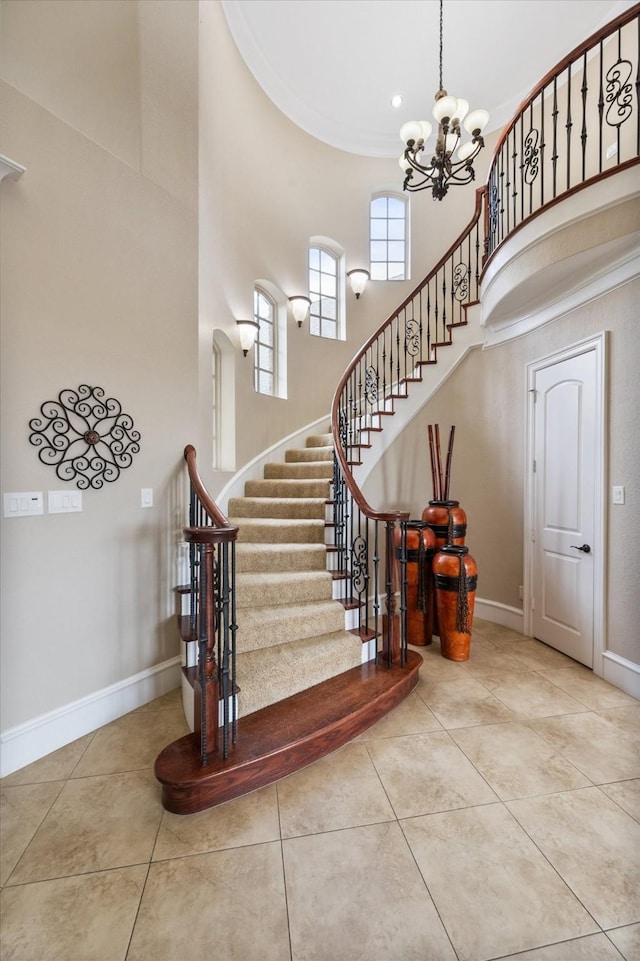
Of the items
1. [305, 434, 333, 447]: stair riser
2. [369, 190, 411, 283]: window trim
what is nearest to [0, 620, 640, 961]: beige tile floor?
[305, 434, 333, 447]: stair riser

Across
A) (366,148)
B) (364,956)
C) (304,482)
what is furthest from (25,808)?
(366,148)

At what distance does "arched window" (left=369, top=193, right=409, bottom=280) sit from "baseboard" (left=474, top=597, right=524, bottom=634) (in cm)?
478

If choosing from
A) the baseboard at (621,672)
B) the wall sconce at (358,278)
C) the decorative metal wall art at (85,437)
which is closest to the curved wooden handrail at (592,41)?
the wall sconce at (358,278)

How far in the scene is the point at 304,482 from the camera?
3977mm

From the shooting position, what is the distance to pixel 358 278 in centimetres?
573

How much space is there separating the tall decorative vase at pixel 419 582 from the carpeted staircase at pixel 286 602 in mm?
748

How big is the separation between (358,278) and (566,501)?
13.7 feet

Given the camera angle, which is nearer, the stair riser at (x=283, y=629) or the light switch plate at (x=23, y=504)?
the light switch plate at (x=23, y=504)

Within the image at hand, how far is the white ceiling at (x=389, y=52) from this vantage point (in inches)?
172

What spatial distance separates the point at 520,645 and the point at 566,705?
0.92 metres

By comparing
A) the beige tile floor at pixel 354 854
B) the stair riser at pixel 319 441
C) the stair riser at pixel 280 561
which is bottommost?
the beige tile floor at pixel 354 854

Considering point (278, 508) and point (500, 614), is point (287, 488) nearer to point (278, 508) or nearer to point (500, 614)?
point (278, 508)

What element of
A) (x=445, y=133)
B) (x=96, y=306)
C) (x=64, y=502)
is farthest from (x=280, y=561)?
(x=445, y=133)

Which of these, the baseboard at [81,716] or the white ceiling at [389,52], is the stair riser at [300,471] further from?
the white ceiling at [389,52]
